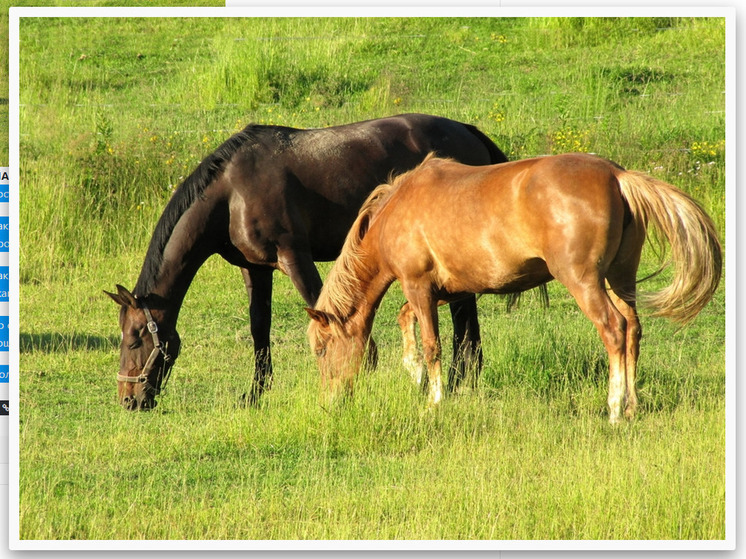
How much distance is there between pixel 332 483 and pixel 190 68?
3.05 metres

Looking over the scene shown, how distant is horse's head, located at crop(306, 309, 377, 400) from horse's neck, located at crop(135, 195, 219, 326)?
0.94 m

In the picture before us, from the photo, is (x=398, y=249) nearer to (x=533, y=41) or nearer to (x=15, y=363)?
(x=533, y=41)

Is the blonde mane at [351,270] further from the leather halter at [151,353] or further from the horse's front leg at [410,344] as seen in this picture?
the leather halter at [151,353]

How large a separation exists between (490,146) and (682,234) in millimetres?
2289

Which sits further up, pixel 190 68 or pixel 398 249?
pixel 190 68

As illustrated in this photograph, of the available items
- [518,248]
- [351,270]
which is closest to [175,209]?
[351,270]

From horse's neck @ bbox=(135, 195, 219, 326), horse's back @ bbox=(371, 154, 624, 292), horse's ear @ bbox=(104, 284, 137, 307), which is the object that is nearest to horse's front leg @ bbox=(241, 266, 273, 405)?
horse's neck @ bbox=(135, 195, 219, 326)

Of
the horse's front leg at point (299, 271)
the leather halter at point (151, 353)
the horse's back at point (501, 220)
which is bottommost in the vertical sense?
the leather halter at point (151, 353)

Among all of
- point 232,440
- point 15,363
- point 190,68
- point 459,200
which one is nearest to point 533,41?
point 459,200

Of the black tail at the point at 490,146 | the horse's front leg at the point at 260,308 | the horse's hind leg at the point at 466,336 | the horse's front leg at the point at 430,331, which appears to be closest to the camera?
the horse's front leg at the point at 430,331

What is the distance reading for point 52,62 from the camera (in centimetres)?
652

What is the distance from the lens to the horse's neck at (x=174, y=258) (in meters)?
5.93

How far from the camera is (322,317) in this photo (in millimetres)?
5473

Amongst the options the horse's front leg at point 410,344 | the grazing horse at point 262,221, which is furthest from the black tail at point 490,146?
the horse's front leg at point 410,344
